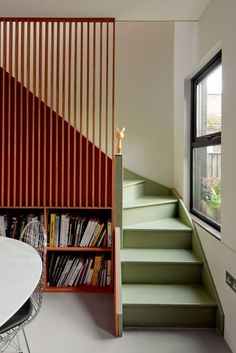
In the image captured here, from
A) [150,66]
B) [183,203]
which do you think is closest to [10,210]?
[183,203]

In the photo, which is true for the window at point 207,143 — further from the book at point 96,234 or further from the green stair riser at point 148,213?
the book at point 96,234

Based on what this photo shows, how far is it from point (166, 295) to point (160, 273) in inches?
9.6

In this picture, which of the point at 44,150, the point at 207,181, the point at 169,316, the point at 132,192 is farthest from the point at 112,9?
the point at 169,316

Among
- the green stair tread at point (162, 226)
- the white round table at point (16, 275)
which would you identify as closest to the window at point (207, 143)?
the green stair tread at point (162, 226)

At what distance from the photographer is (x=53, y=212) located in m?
3.12

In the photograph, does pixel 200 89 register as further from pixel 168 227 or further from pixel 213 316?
pixel 213 316

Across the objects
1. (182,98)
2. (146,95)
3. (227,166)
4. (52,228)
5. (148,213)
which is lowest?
(52,228)

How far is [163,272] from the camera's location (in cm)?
267

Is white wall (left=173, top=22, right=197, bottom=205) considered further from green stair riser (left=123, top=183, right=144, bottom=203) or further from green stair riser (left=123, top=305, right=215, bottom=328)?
green stair riser (left=123, top=305, right=215, bottom=328)

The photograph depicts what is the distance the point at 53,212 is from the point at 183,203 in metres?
1.47

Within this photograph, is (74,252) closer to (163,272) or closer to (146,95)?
(163,272)

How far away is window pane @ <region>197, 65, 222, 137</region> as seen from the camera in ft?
9.16

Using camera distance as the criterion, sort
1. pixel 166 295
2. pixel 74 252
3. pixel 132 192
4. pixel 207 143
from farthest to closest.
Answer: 1. pixel 132 192
2. pixel 74 252
3. pixel 207 143
4. pixel 166 295

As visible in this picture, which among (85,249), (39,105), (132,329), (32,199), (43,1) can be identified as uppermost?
(43,1)
